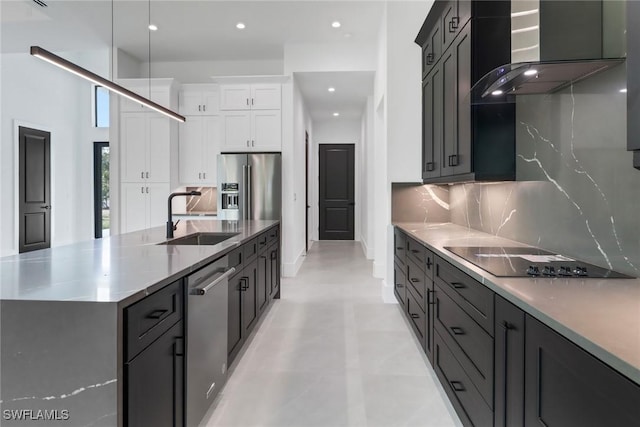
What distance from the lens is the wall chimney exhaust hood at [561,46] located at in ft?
5.17

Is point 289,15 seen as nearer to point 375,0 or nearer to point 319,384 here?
point 375,0

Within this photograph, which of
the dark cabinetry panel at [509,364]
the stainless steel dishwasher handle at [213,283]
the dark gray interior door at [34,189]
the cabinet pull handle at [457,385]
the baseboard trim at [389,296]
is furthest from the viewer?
the dark gray interior door at [34,189]

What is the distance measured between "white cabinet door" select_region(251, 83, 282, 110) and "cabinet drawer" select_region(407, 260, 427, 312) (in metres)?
3.43

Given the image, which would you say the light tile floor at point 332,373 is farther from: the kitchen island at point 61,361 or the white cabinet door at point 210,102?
the white cabinet door at point 210,102

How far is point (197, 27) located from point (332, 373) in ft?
15.7

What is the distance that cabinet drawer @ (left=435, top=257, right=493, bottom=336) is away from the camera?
4.82ft

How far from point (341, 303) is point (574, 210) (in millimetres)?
2735

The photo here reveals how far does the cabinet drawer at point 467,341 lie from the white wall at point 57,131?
688 cm

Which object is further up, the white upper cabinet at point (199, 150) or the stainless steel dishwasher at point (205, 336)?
the white upper cabinet at point (199, 150)

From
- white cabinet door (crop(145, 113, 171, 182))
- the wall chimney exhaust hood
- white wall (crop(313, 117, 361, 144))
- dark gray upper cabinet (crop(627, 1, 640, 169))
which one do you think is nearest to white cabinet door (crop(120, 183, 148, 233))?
white cabinet door (crop(145, 113, 171, 182))

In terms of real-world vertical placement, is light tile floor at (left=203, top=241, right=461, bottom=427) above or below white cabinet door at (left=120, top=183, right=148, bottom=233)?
below

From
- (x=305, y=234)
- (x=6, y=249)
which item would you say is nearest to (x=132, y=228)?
(x=6, y=249)

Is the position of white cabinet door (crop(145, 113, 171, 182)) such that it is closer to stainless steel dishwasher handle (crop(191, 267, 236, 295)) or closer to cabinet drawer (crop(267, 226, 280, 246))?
cabinet drawer (crop(267, 226, 280, 246))

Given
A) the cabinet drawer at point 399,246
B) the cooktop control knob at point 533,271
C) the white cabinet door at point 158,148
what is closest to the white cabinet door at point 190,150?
the white cabinet door at point 158,148
